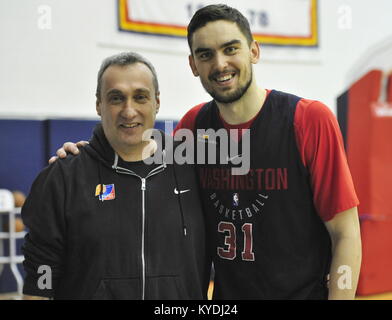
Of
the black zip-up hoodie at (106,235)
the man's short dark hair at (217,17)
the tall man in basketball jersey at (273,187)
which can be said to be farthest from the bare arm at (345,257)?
the man's short dark hair at (217,17)

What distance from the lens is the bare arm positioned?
46.4 inches

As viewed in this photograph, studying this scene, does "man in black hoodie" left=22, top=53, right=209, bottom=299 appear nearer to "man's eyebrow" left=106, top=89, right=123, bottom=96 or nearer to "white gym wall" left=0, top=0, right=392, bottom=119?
"man's eyebrow" left=106, top=89, right=123, bottom=96

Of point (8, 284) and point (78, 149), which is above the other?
point (78, 149)

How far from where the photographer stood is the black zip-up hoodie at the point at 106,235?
1.16 metres

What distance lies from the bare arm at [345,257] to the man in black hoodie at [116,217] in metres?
0.39

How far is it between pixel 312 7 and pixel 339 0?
0.32 metres

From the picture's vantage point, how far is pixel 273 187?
126cm

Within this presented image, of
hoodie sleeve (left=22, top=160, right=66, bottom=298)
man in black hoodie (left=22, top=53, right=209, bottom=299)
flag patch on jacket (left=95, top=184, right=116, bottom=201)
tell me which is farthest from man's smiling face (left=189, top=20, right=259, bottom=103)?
hoodie sleeve (left=22, top=160, right=66, bottom=298)

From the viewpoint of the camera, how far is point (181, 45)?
158 inches

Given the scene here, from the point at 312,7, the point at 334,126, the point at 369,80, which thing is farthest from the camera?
the point at 312,7

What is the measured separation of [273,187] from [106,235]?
1.64 ft

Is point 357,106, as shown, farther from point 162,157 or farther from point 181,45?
point 162,157

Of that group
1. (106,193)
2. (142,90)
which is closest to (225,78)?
(142,90)

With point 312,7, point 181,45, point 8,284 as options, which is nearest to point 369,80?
point 312,7
